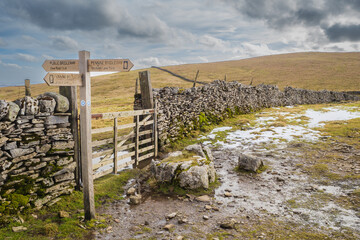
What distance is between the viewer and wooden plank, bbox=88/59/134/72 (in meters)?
4.77

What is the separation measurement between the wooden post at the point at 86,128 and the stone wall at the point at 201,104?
5.82 meters

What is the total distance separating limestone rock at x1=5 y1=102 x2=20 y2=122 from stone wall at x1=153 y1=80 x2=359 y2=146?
6.31 meters

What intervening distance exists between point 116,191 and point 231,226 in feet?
11.6

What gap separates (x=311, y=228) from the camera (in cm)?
471

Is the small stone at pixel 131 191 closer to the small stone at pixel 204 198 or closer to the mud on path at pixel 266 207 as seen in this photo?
the mud on path at pixel 266 207

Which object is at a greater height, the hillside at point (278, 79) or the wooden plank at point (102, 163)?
the hillside at point (278, 79)

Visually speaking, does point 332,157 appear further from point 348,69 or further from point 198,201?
point 348,69

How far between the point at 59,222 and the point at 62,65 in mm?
3399

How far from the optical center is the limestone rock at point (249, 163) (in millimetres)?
8008

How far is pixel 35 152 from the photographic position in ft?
17.6

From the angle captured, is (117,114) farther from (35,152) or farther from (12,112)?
(12,112)

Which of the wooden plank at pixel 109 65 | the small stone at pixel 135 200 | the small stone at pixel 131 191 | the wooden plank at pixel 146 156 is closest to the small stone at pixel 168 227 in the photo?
the small stone at pixel 135 200

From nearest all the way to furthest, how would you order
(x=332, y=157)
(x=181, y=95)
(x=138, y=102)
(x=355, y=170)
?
(x=355, y=170)
(x=332, y=157)
(x=138, y=102)
(x=181, y=95)

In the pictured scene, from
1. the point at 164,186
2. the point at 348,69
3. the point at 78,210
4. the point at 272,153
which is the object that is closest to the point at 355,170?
the point at 272,153
